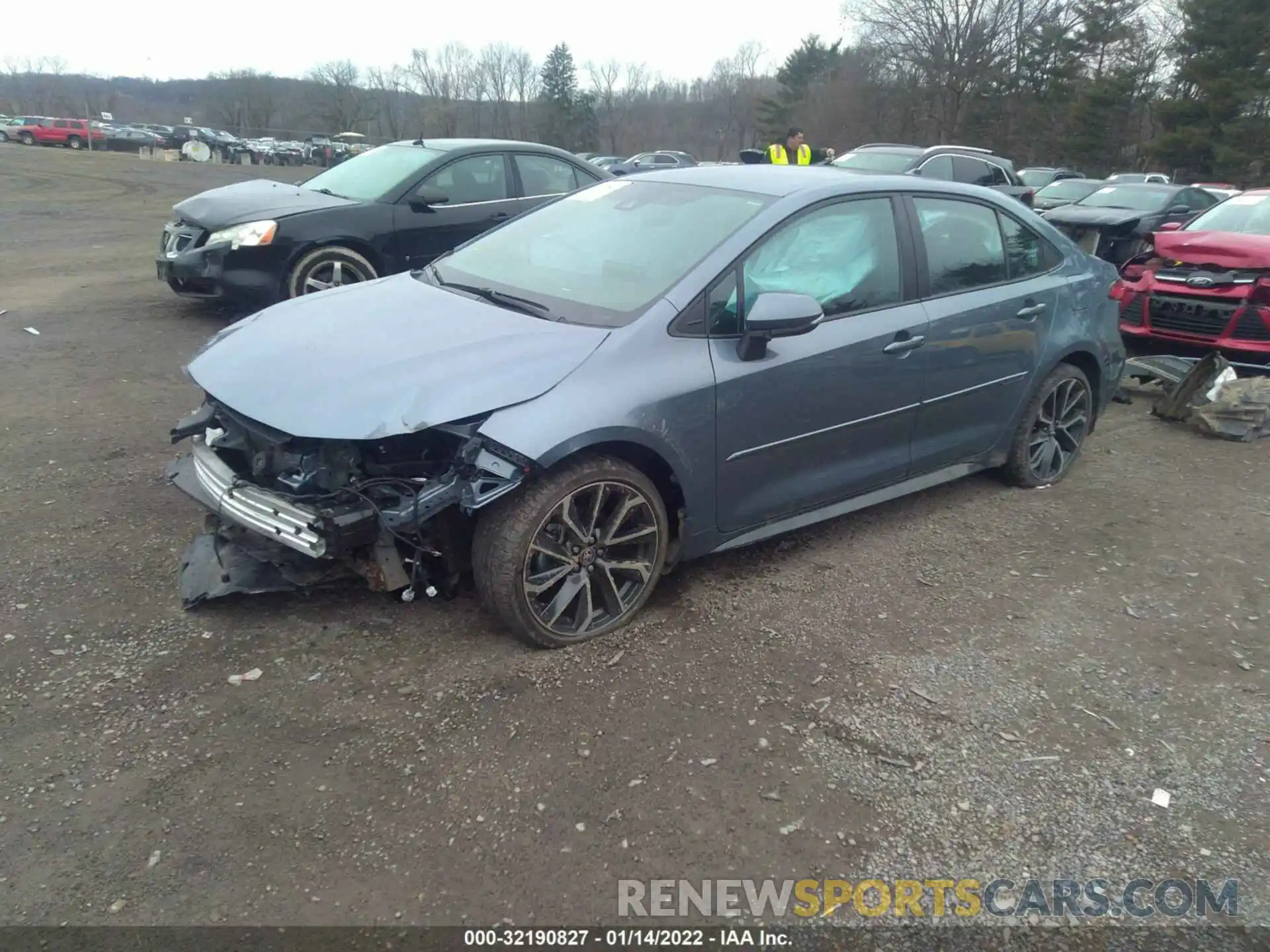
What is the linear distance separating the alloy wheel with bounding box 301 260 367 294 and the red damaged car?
6.14 meters

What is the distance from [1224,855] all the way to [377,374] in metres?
3.08

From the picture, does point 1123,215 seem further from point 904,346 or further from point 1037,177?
point 1037,177

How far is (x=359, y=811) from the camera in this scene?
257cm

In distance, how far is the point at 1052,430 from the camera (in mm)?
5141

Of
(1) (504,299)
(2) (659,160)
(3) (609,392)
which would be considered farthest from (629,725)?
(2) (659,160)

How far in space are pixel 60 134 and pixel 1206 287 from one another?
55.7m

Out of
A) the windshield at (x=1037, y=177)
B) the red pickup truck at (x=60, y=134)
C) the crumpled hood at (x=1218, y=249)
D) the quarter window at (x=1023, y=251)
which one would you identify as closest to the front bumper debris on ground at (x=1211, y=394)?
the crumpled hood at (x=1218, y=249)

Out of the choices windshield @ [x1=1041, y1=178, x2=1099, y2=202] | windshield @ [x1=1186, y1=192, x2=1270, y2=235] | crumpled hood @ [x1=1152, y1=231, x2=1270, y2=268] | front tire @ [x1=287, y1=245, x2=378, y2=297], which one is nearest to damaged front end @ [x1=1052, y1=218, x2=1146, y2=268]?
windshield @ [x1=1186, y1=192, x2=1270, y2=235]

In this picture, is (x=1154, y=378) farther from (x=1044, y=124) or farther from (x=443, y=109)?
(x=443, y=109)

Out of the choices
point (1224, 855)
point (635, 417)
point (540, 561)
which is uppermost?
point (635, 417)

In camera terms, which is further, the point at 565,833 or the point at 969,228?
the point at 969,228

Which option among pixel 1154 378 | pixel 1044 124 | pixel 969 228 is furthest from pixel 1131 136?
pixel 969 228

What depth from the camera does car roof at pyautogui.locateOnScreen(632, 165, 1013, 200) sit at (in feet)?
13.1

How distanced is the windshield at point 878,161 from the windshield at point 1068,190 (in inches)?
211
